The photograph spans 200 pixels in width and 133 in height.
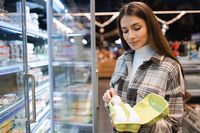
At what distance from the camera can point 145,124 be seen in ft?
3.72

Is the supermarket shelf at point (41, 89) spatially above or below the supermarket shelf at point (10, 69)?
below

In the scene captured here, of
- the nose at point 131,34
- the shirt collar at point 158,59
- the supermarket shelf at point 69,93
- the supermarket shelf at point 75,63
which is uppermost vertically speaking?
the nose at point 131,34

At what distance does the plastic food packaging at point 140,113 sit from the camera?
1104 millimetres

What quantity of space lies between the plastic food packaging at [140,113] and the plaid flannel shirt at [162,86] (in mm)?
90

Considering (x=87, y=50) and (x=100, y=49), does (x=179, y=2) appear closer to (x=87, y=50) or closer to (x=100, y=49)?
(x=87, y=50)

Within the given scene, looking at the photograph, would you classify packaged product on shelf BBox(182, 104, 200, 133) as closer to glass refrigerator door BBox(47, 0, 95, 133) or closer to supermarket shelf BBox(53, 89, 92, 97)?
glass refrigerator door BBox(47, 0, 95, 133)

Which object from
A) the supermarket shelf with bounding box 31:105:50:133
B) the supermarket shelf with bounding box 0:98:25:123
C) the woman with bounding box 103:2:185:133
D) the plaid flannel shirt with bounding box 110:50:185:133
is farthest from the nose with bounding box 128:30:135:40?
the supermarket shelf with bounding box 31:105:50:133

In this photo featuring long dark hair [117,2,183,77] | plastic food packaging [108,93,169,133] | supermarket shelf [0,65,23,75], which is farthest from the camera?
supermarket shelf [0,65,23,75]

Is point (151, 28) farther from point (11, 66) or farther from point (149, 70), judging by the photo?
point (11, 66)

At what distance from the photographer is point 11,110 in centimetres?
209

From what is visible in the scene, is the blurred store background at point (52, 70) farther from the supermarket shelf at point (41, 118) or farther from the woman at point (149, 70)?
the woman at point (149, 70)

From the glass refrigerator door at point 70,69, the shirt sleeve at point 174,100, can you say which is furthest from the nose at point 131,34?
the glass refrigerator door at point 70,69

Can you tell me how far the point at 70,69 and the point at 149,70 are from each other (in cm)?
237

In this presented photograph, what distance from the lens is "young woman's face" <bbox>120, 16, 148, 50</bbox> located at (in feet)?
4.53
